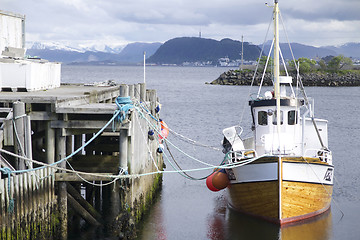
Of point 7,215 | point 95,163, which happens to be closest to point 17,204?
point 7,215

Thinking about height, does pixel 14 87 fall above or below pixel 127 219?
above

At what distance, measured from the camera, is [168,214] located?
23.8 meters

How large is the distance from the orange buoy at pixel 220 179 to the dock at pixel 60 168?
Result: 3.01 m

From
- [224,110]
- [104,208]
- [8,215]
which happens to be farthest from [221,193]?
[224,110]

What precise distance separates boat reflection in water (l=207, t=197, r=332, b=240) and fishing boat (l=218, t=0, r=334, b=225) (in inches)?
10.6

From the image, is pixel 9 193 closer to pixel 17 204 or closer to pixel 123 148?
pixel 17 204

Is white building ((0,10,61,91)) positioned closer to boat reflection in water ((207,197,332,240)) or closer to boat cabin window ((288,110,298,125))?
boat reflection in water ((207,197,332,240))

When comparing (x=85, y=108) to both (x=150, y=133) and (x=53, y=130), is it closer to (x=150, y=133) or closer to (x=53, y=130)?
(x=53, y=130)

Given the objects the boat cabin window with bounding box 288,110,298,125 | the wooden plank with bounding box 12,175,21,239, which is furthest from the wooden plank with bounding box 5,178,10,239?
the boat cabin window with bounding box 288,110,298,125

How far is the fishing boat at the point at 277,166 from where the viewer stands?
20.9 metres

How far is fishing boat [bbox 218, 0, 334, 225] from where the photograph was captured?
20.9 m

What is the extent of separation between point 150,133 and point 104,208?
3.76 metres

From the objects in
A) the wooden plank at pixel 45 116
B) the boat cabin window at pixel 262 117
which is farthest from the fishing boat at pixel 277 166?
the wooden plank at pixel 45 116

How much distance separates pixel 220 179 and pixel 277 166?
3.24 m
